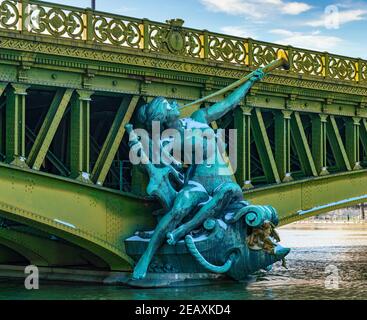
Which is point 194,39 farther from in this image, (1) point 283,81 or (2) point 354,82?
(2) point 354,82

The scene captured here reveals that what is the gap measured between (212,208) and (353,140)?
31.9ft

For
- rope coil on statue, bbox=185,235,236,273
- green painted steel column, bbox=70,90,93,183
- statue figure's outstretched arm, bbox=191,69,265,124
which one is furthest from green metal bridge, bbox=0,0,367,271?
rope coil on statue, bbox=185,235,236,273

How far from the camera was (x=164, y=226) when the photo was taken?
85.8ft

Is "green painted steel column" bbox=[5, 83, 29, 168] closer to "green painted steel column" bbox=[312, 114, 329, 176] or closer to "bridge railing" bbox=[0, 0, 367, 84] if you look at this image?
"bridge railing" bbox=[0, 0, 367, 84]

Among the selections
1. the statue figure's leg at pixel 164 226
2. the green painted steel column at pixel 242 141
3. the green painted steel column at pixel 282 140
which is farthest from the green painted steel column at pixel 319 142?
the statue figure's leg at pixel 164 226

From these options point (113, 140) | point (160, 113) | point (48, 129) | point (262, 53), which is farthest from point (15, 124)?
point (262, 53)

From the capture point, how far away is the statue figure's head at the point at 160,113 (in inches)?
1049

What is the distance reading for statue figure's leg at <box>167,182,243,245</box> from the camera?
26.1 meters

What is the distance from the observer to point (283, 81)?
103 feet

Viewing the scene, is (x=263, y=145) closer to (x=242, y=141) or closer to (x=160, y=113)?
(x=242, y=141)

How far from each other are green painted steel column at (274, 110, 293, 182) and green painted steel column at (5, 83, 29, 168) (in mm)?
9229
